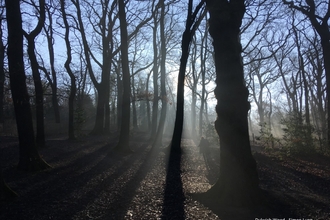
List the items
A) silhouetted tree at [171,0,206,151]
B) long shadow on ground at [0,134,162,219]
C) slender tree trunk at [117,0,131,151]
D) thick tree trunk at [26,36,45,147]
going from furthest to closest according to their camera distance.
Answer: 1. slender tree trunk at [117,0,131,151]
2. silhouetted tree at [171,0,206,151]
3. thick tree trunk at [26,36,45,147]
4. long shadow on ground at [0,134,162,219]

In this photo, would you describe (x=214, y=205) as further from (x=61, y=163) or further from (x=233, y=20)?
(x=61, y=163)

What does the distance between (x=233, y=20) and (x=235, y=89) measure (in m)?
1.61

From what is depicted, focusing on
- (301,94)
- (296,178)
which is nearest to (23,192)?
(296,178)

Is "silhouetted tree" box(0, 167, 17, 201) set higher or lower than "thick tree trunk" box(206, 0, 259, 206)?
lower

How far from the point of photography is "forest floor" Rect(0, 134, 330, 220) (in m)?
5.90

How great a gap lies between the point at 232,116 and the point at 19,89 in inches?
252

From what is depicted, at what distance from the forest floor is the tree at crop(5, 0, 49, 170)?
537 millimetres

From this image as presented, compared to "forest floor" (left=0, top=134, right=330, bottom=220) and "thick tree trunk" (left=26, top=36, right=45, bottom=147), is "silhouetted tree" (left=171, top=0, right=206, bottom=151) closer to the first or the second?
Result: "forest floor" (left=0, top=134, right=330, bottom=220)

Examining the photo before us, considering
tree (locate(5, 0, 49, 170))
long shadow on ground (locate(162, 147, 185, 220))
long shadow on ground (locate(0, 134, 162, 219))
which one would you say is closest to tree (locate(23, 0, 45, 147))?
long shadow on ground (locate(0, 134, 162, 219))

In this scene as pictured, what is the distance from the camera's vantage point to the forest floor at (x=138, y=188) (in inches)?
232

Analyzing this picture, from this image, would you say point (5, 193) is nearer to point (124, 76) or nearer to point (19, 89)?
point (19, 89)

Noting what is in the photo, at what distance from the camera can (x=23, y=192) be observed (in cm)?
707

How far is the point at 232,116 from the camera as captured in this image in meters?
6.54

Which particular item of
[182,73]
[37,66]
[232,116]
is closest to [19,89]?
[37,66]
